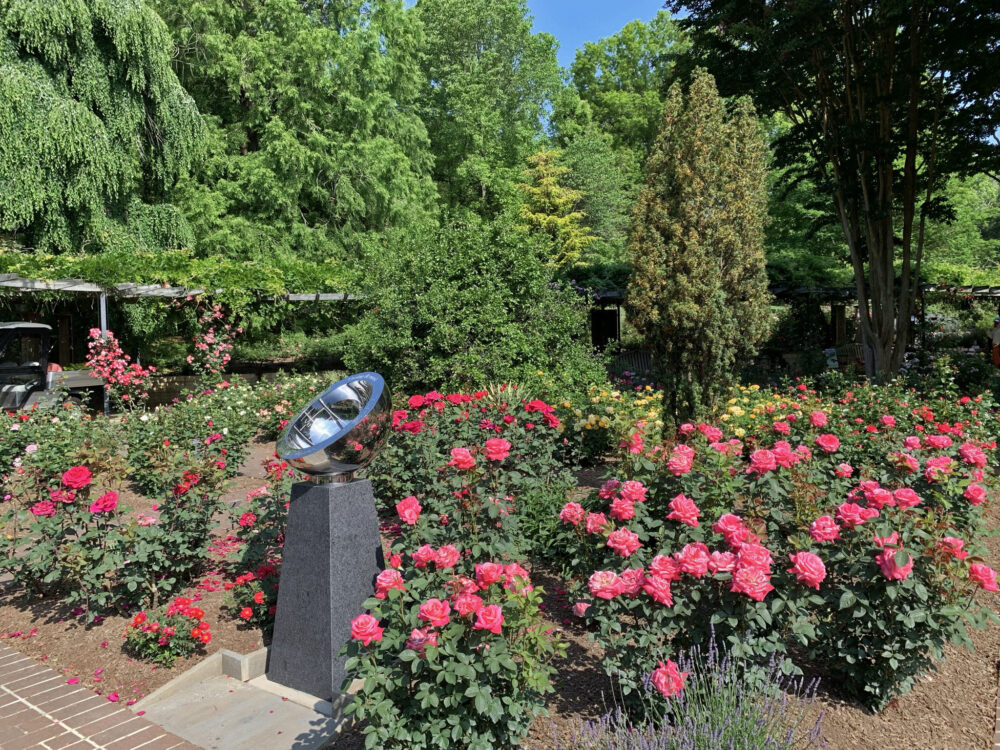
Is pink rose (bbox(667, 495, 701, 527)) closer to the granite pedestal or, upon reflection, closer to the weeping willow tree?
the granite pedestal

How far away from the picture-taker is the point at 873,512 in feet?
8.96

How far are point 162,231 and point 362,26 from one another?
1221 cm

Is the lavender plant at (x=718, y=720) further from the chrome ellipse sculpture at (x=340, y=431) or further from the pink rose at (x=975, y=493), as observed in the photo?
the chrome ellipse sculpture at (x=340, y=431)

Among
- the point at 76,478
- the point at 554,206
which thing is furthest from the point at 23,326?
the point at 554,206

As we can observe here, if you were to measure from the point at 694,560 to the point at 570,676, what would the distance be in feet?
3.55

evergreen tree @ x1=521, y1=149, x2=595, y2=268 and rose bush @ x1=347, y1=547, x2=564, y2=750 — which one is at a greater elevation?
evergreen tree @ x1=521, y1=149, x2=595, y2=268

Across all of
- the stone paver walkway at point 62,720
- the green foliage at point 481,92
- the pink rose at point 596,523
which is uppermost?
the green foliage at point 481,92

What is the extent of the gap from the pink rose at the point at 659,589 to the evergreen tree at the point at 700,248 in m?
4.42

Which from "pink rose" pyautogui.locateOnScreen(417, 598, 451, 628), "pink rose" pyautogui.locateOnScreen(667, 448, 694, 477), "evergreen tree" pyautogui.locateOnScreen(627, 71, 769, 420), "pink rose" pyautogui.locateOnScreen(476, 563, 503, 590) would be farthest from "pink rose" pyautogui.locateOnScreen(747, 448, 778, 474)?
"evergreen tree" pyautogui.locateOnScreen(627, 71, 769, 420)

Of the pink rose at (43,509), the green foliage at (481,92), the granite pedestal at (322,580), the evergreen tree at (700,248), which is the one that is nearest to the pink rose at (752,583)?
the granite pedestal at (322,580)

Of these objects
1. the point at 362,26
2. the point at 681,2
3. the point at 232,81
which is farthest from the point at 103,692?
the point at 362,26

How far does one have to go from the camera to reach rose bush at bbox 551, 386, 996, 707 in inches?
99.9

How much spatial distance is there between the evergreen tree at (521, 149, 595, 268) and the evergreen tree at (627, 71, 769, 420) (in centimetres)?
1713

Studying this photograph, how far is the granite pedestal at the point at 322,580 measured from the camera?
2992 millimetres
